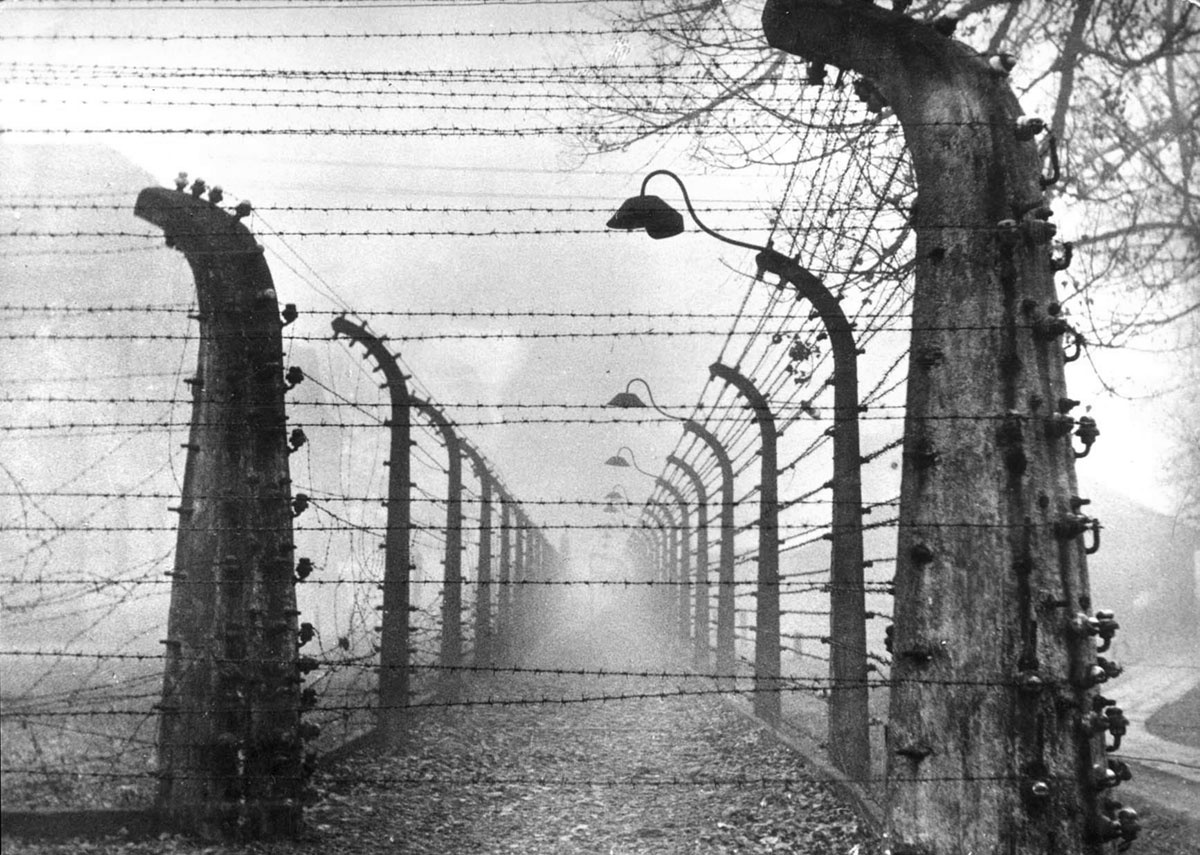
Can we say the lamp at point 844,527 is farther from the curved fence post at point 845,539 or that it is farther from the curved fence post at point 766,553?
the curved fence post at point 766,553

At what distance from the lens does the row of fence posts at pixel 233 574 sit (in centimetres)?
511

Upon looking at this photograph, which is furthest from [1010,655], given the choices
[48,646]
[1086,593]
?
[48,646]

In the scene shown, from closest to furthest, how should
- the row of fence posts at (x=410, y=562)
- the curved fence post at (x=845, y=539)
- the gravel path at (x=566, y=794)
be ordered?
1. the gravel path at (x=566, y=794)
2. the curved fence post at (x=845, y=539)
3. the row of fence posts at (x=410, y=562)

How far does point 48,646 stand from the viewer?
16.0m

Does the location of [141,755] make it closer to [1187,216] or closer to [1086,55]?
[1187,216]

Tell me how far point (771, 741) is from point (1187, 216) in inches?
226

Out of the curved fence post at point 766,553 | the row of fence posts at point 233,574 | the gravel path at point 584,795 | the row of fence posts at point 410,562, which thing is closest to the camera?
the row of fence posts at point 233,574

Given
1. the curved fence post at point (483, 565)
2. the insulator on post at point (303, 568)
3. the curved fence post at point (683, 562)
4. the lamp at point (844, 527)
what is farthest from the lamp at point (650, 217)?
the curved fence post at point (683, 562)

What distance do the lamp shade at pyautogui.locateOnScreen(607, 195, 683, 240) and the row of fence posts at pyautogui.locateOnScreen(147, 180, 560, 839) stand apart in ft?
6.38

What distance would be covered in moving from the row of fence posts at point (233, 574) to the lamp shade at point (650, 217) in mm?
1944

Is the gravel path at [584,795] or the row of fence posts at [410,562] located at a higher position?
the row of fence posts at [410,562]

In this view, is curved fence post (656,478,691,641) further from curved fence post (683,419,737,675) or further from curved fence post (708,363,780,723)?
curved fence post (708,363,780,723)

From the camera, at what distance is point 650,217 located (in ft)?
17.0

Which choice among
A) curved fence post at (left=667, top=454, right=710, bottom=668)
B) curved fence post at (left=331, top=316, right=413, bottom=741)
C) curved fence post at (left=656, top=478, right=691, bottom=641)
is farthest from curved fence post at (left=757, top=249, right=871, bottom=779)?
curved fence post at (left=656, top=478, right=691, bottom=641)
